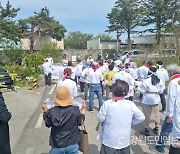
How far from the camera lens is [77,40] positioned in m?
74.8

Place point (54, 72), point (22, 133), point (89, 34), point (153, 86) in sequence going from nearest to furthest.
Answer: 1. point (153, 86)
2. point (22, 133)
3. point (54, 72)
4. point (89, 34)

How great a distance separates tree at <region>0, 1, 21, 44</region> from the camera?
3222cm

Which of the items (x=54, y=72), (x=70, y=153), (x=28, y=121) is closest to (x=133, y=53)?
(x=54, y=72)

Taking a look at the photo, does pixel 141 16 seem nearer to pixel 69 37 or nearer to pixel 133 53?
pixel 133 53

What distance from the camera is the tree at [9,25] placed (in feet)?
106

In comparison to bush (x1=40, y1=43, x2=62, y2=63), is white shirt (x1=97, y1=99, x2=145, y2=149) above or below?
below

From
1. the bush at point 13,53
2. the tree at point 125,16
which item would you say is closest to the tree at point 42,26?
the tree at point 125,16

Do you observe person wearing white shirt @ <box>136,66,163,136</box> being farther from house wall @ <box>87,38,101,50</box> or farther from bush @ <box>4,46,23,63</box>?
house wall @ <box>87,38,101,50</box>

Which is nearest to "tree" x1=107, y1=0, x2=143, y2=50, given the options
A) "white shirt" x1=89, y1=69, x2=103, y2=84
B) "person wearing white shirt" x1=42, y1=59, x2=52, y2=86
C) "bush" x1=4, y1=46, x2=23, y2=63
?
"bush" x1=4, y1=46, x2=23, y2=63

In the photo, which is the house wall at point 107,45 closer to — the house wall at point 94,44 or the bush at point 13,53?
the house wall at point 94,44

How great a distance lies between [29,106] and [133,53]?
21921 mm

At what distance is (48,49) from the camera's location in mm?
28766

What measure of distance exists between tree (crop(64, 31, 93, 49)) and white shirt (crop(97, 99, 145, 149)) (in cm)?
6759

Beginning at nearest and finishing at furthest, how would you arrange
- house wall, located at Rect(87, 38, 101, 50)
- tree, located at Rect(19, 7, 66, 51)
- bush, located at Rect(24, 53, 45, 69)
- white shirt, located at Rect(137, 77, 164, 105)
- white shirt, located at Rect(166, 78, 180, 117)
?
white shirt, located at Rect(166, 78, 180, 117) < white shirt, located at Rect(137, 77, 164, 105) < bush, located at Rect(24, 53, 45, 69) < tree, located at Rect(19, 7, 66, 51) < house wall, located at Rect(87, 38, 101, 50)
